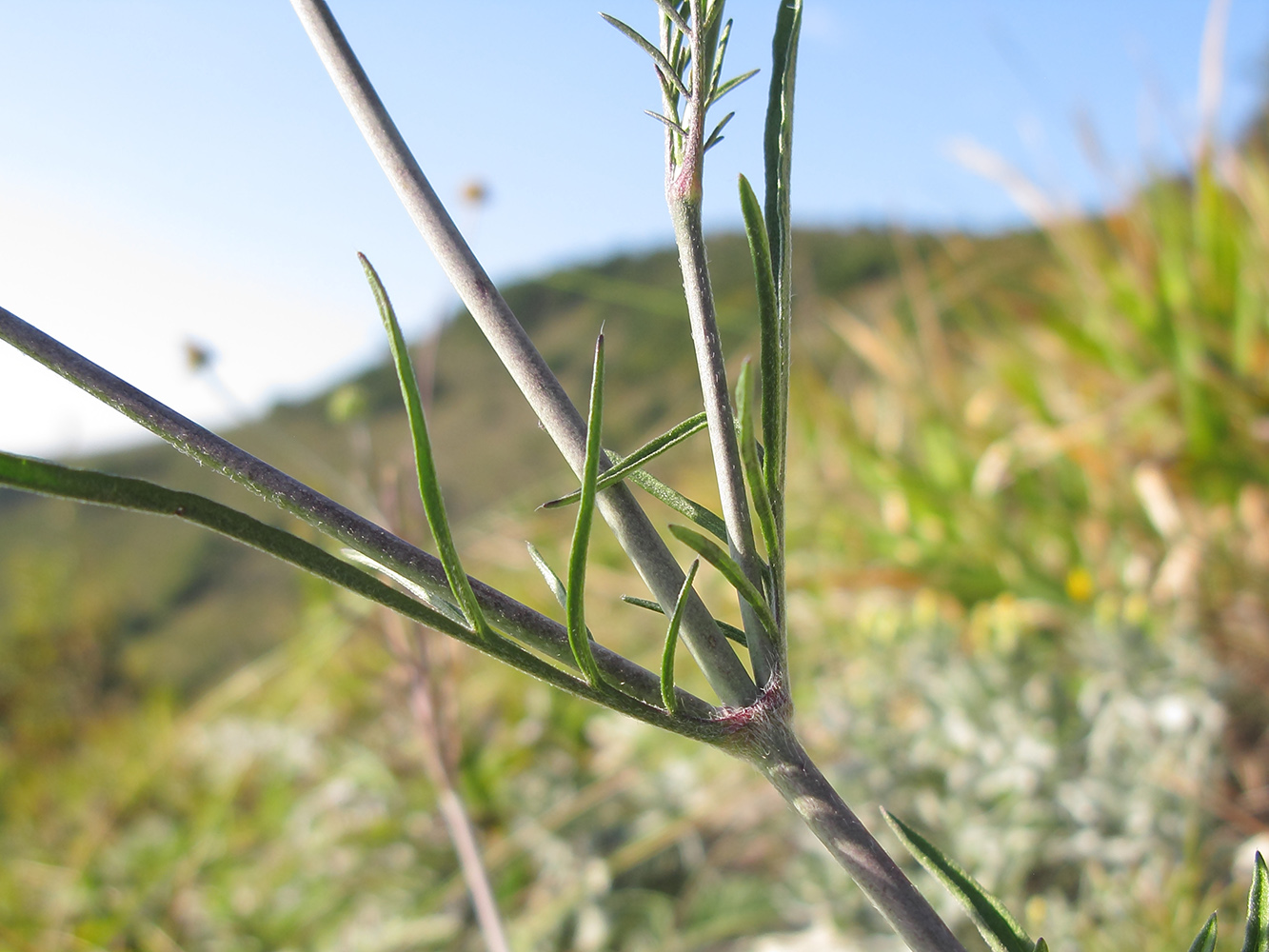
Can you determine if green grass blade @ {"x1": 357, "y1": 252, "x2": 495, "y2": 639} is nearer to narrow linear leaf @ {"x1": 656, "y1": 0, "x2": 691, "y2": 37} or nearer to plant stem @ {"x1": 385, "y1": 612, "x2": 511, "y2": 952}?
narrow linear leaf @ {"x1": 656, "y1": 0, "x2": 691, "y2": 37}

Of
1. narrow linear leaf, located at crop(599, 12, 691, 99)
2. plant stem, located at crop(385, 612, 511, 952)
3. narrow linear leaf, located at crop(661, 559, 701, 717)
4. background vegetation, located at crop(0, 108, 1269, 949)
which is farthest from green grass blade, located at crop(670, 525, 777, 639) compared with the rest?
background vegetation, located at crop(0, 108, 1269, 949)

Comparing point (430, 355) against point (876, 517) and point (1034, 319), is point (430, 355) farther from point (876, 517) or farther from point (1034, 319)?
point (1034, 319)

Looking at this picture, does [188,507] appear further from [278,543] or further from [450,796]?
[450,796]

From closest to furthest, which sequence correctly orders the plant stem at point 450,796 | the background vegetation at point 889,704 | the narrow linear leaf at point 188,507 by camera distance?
the narrow linear leaf at point 188,507 → the plant stem at point 450,796 → the background vegetation at point 889,704

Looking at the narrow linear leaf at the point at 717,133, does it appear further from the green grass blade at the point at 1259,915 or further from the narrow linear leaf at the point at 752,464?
the green grass blade at the point at 1259,915

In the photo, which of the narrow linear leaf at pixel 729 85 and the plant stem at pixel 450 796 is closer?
the narrow linear leaf at pixel 729 85

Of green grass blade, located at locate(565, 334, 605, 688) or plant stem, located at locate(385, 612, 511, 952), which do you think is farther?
plant stem, located at locate(385, 612, 511, 952)

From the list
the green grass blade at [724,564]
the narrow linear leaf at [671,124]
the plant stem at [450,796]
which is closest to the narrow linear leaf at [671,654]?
the green grass blade at [724,564]

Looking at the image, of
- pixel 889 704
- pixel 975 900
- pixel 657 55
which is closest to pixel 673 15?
pixel 657 55
